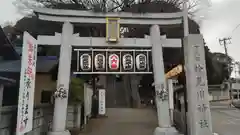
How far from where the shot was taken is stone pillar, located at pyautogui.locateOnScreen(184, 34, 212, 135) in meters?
8.14

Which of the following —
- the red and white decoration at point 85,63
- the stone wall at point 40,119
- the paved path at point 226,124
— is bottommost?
the paved path at point 226,124

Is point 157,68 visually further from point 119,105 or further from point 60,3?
point 119,105

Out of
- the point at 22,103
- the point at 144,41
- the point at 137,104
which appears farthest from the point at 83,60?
the point at 137,104

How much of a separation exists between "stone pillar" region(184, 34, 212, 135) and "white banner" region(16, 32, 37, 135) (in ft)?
18.5

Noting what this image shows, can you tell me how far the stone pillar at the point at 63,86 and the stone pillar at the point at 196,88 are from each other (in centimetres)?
476

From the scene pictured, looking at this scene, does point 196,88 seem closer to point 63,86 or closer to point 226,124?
point 63,86

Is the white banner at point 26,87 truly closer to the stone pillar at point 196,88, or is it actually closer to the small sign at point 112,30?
the small sign at point 112,30

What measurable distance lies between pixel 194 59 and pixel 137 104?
20.5 meters

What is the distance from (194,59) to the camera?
28.1 feet

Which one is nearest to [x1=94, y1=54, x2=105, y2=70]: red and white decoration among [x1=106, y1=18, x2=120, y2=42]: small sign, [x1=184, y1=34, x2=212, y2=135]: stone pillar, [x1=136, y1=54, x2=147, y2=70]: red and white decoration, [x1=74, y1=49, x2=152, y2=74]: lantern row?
[x1=74, y1=49, x2=152, y2=74]: lantern row

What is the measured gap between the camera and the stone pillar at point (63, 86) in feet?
28.7

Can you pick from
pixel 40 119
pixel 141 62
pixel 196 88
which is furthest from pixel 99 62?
pixel 196 88

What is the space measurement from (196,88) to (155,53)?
2354 mm

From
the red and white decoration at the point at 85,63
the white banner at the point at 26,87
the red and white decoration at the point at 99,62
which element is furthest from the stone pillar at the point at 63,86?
the white banner at the point at 26,87
